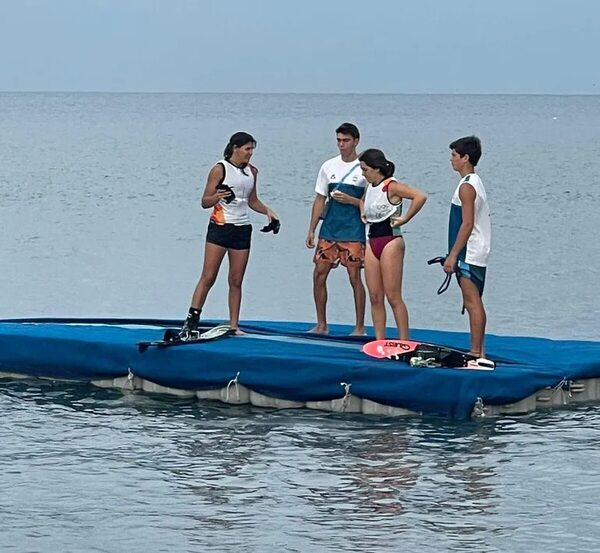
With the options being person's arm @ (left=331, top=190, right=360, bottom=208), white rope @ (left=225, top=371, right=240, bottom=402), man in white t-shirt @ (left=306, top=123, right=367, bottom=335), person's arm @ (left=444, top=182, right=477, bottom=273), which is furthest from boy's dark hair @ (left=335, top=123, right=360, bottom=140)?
white rope @ (left=225, top=371, right=240, bottom=402)

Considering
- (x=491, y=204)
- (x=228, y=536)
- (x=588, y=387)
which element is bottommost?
(x=228, y=536)

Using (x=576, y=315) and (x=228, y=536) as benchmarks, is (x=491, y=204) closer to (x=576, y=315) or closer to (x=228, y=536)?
(x=576, y=315)

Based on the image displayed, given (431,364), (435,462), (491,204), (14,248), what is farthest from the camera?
(491,204)

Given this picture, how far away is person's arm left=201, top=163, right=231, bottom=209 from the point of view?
12266 millimetres

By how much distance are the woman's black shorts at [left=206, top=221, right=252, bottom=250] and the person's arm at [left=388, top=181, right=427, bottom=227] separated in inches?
51.2

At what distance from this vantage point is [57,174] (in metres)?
54.4

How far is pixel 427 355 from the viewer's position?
11.5 m

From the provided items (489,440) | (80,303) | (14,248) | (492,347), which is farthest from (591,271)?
(489,440)

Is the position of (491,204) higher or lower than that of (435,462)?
higher

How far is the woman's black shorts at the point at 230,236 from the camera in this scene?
41.1 ft

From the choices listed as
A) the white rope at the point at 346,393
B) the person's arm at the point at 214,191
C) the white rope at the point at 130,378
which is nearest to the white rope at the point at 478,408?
the white rope at the point at 346,393

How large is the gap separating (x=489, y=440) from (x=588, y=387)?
4.25 ft

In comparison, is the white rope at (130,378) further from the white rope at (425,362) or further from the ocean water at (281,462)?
the white rope at (425,362)

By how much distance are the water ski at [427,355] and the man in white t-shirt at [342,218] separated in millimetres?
1059
